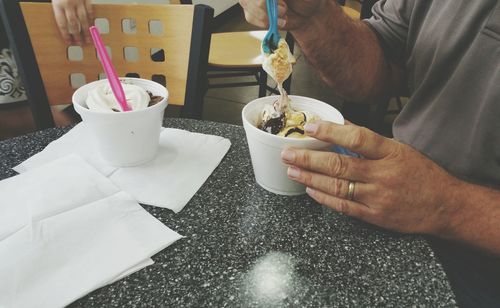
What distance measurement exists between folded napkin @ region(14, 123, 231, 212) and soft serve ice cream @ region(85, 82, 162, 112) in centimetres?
11

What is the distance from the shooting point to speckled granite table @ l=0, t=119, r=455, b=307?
1.48 feet

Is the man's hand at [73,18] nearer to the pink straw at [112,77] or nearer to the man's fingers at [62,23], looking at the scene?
the man's fingers at [62,23]

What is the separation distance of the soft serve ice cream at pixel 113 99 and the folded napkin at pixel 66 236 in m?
0.12

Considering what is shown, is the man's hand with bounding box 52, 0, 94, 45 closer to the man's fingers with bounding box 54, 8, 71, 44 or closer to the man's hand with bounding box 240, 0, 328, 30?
the man's fingers with bounding box 54, 8, 71, 44

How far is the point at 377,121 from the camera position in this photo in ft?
7.95

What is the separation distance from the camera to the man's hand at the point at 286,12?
2.87 feet

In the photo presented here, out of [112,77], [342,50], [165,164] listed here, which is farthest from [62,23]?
[342,50]

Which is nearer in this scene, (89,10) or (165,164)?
(165,164)

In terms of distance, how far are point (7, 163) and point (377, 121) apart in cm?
220

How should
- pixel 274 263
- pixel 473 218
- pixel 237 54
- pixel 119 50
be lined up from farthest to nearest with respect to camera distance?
pixel 237 54 → pixel 119 50 → pixel 473 218 → pixel 274 263

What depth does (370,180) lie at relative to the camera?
0.58 meters

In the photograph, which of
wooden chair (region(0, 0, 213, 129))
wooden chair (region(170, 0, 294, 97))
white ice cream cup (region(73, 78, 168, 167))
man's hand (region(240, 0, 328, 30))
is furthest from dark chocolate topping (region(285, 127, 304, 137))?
wooden chair (region(170, 0, 294, 97))

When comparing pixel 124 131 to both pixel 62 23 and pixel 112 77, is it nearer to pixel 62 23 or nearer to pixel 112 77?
pixel 112 77

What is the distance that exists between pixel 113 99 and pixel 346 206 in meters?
0.45
